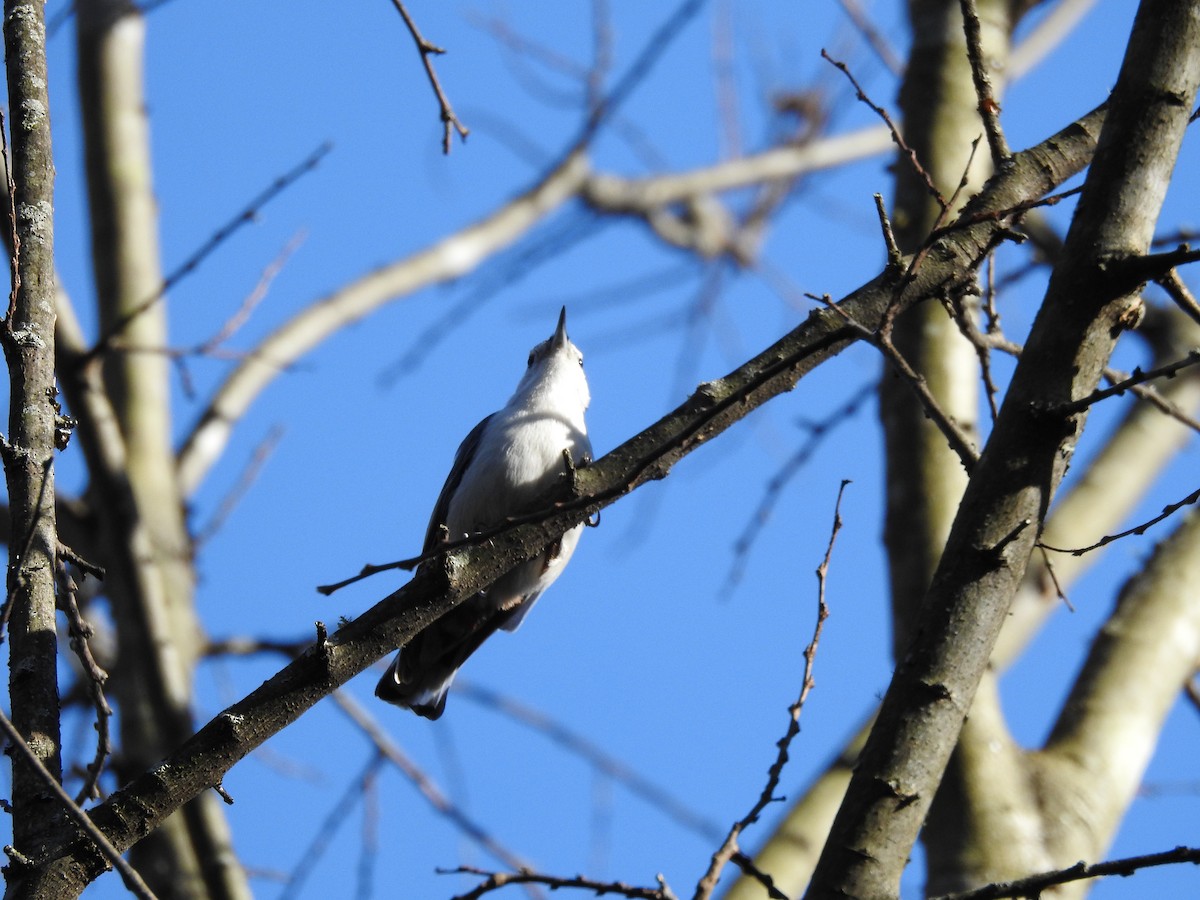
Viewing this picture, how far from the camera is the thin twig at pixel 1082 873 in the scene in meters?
1.79

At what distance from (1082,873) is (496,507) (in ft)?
7.98

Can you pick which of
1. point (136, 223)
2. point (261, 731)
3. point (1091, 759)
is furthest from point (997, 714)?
point (136, 223)

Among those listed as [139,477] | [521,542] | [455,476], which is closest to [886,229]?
[521,542]

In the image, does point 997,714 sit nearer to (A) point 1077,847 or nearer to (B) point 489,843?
(A) point 1077,847

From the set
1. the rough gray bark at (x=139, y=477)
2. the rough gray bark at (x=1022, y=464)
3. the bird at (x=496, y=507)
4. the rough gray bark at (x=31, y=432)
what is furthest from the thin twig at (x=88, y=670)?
the rough gray bark at (x=139, y=477)

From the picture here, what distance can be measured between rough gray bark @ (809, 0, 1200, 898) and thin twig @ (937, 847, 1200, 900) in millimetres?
202

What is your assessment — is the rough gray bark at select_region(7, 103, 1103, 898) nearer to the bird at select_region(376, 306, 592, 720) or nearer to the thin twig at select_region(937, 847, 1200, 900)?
the thin twig at select_region(937, 847, 1200, 900)

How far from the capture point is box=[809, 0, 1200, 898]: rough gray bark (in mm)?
2127

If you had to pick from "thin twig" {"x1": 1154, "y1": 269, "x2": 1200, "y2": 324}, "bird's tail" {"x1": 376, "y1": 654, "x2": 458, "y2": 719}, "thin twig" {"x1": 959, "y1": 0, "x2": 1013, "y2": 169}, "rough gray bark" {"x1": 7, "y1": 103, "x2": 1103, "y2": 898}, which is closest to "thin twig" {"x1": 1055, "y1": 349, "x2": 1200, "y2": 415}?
"thin twig" {"x1": 1154, "y1": 269, "x2": 1200, "y2": 324}

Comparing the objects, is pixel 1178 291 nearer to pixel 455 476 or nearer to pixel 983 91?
Answer: pixel 983 91

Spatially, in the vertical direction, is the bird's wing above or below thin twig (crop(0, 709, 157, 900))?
above

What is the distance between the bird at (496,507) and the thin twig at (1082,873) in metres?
2.06

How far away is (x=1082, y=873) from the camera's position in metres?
1.83

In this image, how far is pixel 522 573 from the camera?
13.2 ft
